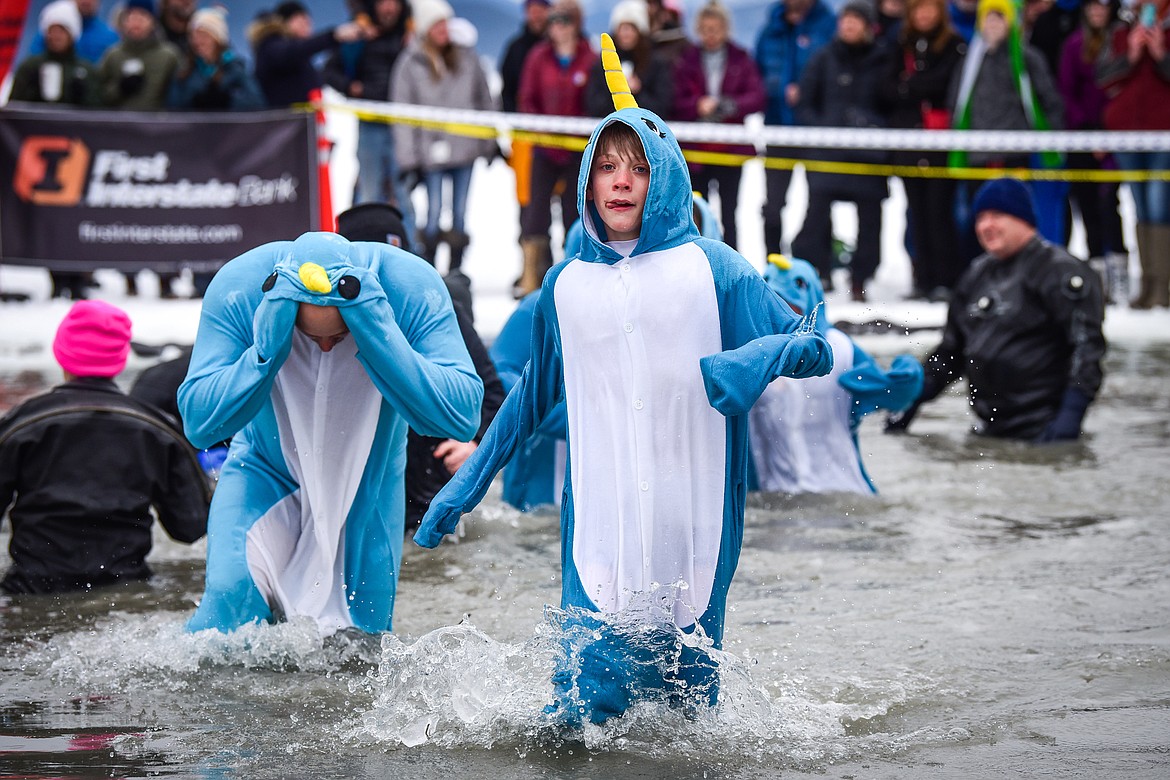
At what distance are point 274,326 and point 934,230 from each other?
9390 millimetres

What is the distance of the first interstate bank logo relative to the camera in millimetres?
12531

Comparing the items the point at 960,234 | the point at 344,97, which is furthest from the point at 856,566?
the point at 344,97

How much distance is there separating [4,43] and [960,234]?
7.57 m

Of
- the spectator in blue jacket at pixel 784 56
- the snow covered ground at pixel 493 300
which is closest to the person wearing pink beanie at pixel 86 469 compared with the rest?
the snow covered ground at pixel 493 300

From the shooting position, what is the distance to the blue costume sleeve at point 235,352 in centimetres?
450

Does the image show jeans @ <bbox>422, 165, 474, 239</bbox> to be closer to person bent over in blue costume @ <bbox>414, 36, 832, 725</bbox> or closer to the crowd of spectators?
the crowd of spectators

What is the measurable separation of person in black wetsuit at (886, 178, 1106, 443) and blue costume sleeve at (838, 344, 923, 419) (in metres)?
1.65

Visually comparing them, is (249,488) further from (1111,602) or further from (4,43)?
(4,43)

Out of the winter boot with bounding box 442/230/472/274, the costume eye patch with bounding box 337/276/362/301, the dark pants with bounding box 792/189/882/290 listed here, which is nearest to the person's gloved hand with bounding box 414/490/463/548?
the costume eye patch with bounding box 337/276/362/301

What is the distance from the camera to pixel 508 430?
172 inches

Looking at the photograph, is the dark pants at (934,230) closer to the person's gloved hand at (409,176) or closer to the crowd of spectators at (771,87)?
the crowd of spectators at (771,87)

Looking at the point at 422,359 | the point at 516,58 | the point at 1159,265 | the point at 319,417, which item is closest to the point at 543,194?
the point at 516,58

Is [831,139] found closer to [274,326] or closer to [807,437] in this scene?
[807,437]

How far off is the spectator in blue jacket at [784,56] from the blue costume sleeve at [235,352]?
8.57 meters
